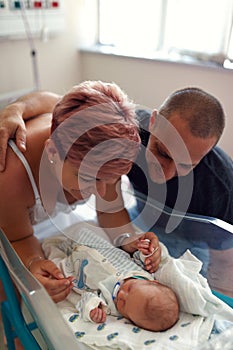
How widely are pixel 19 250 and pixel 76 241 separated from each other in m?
0.21

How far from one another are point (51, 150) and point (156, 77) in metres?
1.08

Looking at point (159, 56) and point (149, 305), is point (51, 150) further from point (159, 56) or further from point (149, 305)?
point (159, 56)

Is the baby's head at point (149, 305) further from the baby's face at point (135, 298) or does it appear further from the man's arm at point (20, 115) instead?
the man's arm at point (20, 115)

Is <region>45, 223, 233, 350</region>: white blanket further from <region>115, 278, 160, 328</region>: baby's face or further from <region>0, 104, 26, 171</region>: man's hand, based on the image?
<region>0, 104, 26, 171</region>: man's hand

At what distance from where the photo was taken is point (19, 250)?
103 centimetres

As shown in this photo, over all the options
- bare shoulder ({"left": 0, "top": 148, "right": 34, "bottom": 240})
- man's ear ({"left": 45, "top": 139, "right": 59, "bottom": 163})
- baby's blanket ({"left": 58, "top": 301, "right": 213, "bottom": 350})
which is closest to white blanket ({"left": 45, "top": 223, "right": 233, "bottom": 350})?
baby's blanket ({"left": 58, "top": 301, "right": 213, "bottom": 350})

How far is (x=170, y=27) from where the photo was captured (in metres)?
1.89

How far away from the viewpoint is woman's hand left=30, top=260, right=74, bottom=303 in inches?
36.0

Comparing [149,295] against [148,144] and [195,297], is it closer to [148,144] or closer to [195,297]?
[195,297]

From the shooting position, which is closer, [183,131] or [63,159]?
[63,159]

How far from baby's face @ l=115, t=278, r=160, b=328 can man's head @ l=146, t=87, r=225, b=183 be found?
0.38 m


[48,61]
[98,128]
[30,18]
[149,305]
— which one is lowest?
[149,305]

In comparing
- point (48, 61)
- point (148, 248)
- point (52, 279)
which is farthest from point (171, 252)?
point (48, 61)

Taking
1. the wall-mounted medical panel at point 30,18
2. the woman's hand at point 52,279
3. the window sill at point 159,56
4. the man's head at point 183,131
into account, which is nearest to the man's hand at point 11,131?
the woman's hand at point 52,279
